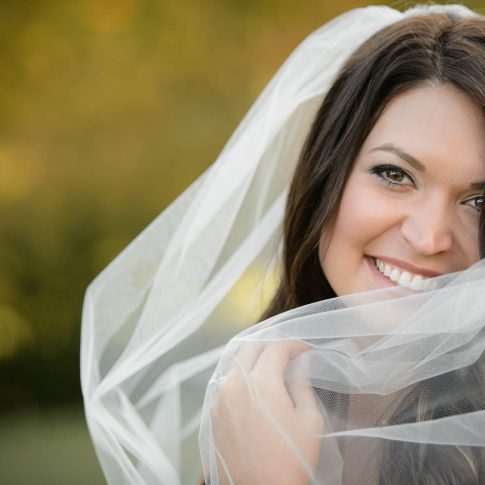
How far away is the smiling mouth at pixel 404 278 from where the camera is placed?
1.64 m

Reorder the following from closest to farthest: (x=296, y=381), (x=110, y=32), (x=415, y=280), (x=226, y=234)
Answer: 1. (x=296, y=381)
2. (x=415, y=280)
3. (x=226, y=234)
4. (x=110, y=32)

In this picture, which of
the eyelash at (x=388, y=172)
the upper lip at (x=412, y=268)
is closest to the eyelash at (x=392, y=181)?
Result: the eyelash at (x=388, y=172)

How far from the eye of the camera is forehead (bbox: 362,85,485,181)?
1596 mm

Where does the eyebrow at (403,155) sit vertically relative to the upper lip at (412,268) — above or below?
above

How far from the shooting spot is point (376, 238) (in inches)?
67.6

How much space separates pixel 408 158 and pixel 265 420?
61cm

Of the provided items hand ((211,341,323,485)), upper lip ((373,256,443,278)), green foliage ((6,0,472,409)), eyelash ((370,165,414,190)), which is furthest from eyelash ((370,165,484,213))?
green foliage ((6,0,472,409))

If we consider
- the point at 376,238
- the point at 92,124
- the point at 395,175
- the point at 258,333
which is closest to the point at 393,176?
the point at 395,175

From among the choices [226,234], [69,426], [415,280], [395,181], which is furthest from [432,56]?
[69,426]

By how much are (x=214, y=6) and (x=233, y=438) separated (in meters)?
3.83

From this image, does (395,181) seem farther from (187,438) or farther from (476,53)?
(187,438)

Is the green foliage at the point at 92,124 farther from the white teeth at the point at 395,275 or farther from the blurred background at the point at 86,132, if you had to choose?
the white teeth at the point at 395,275

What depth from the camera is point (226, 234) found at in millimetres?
2039

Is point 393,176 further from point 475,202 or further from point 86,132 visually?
point 86,132
